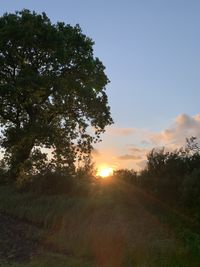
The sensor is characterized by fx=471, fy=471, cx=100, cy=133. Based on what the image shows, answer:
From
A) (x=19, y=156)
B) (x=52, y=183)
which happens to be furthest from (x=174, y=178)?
(x=19, y=156)

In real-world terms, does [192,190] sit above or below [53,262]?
above

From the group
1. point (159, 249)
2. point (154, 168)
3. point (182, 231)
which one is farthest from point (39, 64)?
point (159, 249)

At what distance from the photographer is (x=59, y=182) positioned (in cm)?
3025

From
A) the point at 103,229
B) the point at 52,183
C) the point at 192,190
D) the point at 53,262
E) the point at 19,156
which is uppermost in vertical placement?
the point at 19,156

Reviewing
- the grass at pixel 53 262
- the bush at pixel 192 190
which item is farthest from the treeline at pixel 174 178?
the grass at pixel 53 262

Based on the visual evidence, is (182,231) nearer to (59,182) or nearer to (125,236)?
(125,236)

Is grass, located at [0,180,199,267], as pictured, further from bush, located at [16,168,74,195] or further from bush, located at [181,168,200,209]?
bush, located at [181,168,200,209]

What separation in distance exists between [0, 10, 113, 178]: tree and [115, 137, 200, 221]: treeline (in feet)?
35.4

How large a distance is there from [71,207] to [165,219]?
5.69 meters

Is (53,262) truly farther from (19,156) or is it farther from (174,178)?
(19,156)

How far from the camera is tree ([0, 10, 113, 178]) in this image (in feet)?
118

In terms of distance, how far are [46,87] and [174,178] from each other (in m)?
15.3

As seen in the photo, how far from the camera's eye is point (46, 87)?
3659cm

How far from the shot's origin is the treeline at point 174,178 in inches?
887
